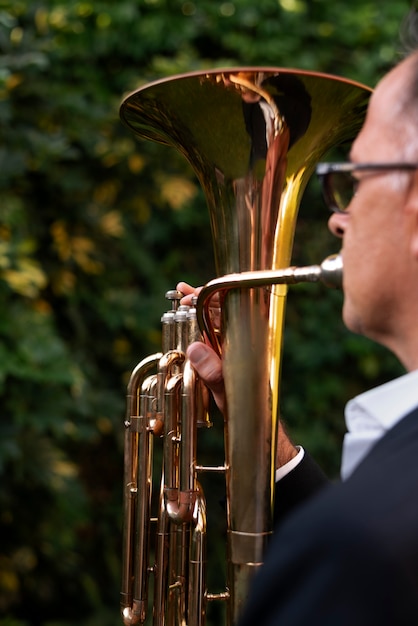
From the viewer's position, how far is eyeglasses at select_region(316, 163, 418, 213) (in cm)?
110

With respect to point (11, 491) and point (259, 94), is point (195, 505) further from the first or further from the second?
point (11, 491)

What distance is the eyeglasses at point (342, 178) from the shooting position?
43.3 inches

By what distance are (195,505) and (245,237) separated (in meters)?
0.48

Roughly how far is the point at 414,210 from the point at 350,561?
1.45ft

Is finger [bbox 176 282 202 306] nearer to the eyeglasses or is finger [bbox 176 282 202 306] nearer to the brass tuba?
the brass tuba

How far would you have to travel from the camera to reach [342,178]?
1230 millimetres

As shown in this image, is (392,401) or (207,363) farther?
(207,363)

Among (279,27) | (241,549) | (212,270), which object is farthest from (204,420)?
(279,27)

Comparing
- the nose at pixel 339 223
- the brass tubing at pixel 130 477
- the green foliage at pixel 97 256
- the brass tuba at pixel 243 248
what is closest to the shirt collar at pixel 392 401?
the nose at pixel 339 223

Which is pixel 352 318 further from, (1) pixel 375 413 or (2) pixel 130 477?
(2) pixel 130 477

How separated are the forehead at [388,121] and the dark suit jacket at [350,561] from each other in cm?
40

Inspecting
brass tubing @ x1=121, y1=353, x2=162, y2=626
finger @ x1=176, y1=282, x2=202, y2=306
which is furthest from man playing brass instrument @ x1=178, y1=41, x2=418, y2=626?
brass tubing @ x1=121, y1=353, x2=162, y2=626

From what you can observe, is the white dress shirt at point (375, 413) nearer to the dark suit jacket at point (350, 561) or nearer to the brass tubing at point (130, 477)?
the dark suit jacket at point (350, 561)

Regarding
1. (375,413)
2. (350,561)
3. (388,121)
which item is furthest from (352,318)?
(350,561)
